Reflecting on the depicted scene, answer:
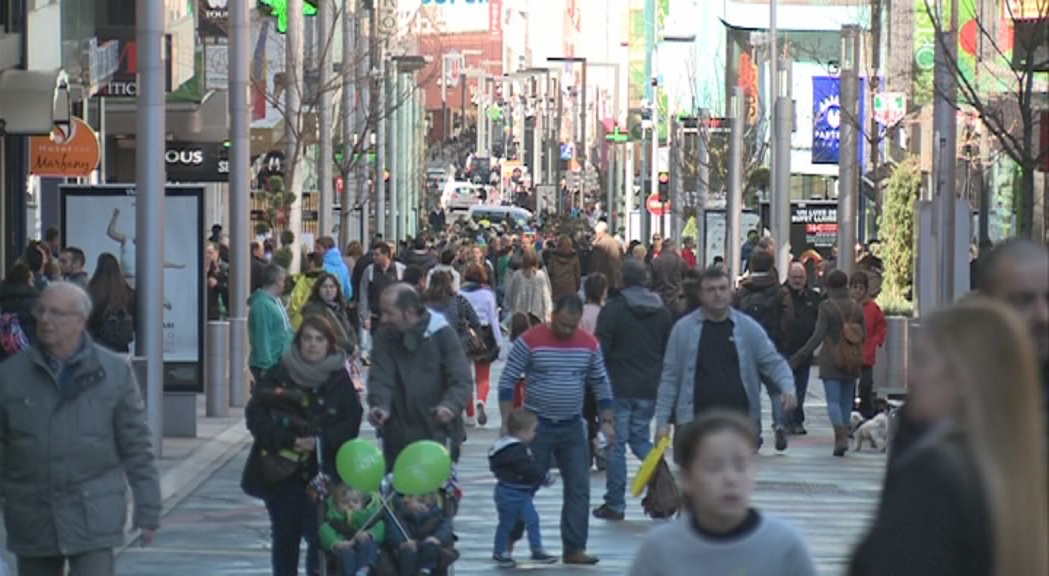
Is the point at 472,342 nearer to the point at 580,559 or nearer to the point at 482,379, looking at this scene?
the point at 482,379

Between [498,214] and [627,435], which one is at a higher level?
[498,214]

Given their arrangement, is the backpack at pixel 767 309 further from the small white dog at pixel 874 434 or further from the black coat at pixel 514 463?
the black coat at pixel 514 463

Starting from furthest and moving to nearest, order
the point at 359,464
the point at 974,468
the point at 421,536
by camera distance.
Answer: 1. the point at 421,536
2. the point at 359,464
3. the point at 974,468

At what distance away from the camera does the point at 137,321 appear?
65.8ft

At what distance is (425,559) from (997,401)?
736cm

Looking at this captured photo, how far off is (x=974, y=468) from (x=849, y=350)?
17503 millimetres

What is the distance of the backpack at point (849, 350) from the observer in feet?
71.5

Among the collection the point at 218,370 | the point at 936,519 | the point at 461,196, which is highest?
the point at 461,196

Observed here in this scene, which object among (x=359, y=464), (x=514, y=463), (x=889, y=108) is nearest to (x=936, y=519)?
(x=359, y=464)

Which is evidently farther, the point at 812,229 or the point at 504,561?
the point at 812,229

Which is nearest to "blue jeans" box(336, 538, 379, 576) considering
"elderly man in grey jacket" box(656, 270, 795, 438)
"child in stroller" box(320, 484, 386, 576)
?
"child in stroller" box(320, 484, 386, 576)

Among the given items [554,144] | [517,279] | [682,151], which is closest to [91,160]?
[517,279]

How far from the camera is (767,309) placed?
23.0m

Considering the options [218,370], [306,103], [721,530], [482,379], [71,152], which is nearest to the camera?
[721,530]
